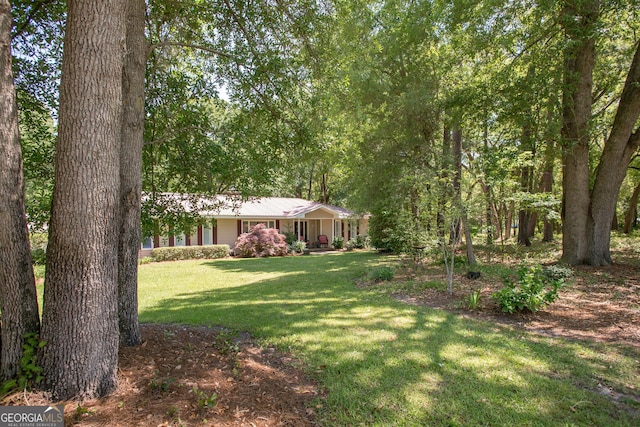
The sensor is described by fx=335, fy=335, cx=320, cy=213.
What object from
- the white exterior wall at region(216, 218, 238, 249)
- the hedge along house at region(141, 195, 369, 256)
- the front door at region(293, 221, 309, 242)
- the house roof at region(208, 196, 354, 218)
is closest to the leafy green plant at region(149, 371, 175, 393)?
the hedge along house at region(141, 195, 369, 256)

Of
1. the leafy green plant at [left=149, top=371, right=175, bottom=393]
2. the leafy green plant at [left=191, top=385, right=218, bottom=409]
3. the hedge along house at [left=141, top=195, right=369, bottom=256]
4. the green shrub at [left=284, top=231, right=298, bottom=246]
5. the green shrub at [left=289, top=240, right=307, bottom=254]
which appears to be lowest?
the green shrub at [left=289, top=240, right=307, bottom=254]

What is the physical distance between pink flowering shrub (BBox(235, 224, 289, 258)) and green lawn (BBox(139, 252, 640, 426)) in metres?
12.5

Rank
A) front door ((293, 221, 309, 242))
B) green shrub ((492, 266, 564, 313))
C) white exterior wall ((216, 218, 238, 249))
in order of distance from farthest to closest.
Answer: front door ((293, 221, 309, 242)) < white exterior wall ((216, 218, 238, 249)) < green shrub ((492, 266, 564, 313))

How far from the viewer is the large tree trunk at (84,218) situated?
2.81m

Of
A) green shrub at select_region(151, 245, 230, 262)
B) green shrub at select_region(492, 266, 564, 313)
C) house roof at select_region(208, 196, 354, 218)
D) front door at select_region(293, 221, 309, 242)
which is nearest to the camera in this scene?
green shrub at select_region(492, 266, 564, 313)

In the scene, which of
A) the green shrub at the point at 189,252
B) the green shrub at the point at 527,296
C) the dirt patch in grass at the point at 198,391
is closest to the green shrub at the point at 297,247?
the green shrub at the point at 189,252

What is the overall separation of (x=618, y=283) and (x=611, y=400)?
252 inches

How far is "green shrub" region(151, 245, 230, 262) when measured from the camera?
744 inches

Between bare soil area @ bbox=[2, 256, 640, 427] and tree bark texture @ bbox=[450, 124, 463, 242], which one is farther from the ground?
tree bark texture @ bbox=[450, 124, 463, 242]

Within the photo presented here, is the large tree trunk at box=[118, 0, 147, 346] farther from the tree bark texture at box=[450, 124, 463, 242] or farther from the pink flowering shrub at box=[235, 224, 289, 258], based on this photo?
the pink flowering shrub at box=[235, 224, 289, 258]

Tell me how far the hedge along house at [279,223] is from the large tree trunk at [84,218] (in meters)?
16.5

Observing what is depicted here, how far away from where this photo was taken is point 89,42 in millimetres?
2951

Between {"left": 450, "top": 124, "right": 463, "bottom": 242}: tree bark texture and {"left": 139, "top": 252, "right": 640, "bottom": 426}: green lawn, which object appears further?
{"left": 450, "top": 124, "right": 463, "bottom": 242}: tree bark texture

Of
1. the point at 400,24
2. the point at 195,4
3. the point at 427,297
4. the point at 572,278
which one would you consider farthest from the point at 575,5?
the point at 195,4
